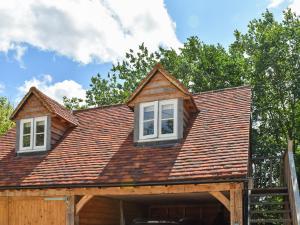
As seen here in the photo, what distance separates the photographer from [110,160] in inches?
500

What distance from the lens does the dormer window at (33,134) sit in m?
15.0

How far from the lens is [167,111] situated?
524 inches

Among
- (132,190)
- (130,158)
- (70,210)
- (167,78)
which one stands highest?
(167,78)

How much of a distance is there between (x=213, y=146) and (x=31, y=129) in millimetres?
7358

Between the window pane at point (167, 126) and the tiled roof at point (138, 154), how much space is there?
1.88ft

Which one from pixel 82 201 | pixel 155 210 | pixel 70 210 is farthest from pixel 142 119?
pixel 155 210

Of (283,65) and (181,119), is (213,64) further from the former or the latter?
(181,119)

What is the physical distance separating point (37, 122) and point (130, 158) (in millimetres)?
4819

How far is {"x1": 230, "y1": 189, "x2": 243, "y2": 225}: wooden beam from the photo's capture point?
9.88m

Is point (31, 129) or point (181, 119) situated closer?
point (181, 119)

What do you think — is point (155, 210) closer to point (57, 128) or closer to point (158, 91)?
point (57, 128)

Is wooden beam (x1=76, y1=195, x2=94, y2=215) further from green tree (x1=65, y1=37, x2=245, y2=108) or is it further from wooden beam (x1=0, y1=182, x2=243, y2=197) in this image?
green tree (x1=65, y1=37, x2=245, y2=108)

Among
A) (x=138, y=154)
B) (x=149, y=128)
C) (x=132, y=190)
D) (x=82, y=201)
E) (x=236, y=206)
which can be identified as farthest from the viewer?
(x=149, y=128)

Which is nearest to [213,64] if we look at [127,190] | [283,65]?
[283,65]
